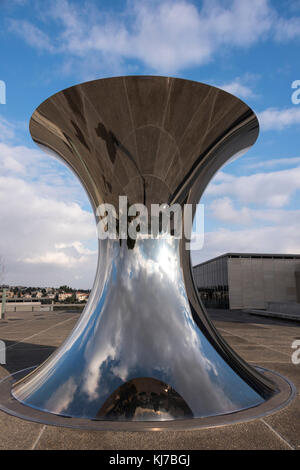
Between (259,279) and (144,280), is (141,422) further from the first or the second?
(259,279)

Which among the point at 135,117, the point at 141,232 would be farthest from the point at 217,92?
the point at 141,232

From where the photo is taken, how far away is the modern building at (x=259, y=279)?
28891mm

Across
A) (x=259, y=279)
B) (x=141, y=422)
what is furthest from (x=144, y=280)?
(x=259, y=279)

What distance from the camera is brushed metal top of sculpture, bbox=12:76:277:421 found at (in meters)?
3.04

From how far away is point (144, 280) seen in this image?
3693 mm

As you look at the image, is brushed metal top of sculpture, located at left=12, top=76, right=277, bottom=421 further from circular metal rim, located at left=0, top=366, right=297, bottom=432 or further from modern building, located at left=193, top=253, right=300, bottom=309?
modern building, located at left=193, top=253, right=300, bottom=309

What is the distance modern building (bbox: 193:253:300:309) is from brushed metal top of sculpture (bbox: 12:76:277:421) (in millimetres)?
26036

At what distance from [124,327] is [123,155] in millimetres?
1855

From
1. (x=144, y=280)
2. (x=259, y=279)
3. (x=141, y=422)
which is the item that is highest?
(x=259, y=279)

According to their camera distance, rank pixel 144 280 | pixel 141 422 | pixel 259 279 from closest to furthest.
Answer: pixel 141 422 < pixel 144 280 < pixel 259 279

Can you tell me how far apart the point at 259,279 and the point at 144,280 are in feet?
90.3

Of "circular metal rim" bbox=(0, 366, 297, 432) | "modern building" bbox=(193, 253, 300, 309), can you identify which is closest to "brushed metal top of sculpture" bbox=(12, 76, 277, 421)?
"circular metal rim" bbox=(0, 366, 297, 432)

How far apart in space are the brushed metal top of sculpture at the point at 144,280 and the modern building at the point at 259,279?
26036mm
